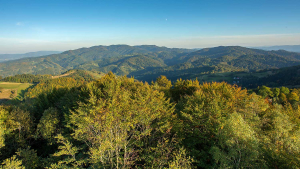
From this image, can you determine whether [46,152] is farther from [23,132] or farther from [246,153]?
[246,153]

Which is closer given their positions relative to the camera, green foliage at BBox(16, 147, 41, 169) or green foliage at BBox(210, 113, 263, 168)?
green foliage at BBox(210, 113, 263, 168)

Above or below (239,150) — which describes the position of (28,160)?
below

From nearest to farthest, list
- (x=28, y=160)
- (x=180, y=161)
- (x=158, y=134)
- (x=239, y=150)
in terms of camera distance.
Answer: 1. (x=180, y=161)
2. (x=239, y=150)
3. (x=158, y=134)
4. (x=28, y=160)

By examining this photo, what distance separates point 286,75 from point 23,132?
289 m

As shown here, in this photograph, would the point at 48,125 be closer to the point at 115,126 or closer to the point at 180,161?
the point at 115,126

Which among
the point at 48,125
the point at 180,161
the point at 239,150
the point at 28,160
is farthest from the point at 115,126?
the point at 48,125

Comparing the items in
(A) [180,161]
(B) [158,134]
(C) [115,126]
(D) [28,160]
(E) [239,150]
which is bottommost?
(D) [28,160]

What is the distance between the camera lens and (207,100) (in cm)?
2575

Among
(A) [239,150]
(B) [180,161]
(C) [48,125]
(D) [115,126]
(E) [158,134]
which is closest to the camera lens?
(B) [180,161]

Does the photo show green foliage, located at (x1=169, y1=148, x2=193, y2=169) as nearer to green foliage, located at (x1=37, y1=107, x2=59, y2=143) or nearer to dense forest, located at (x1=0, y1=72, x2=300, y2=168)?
dense forest, located at (x1=0, y1=72, x2=300, y2=168)

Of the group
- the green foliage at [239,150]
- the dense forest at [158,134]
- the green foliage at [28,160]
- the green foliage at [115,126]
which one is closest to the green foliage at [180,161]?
the dense forest at [158,134]

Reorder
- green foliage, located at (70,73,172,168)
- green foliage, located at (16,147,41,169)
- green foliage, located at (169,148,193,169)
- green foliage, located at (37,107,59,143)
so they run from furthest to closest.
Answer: green foliage, located at (37,107,59,143)
green foliage, located at (16,147,41,169)
green foliage, located at (70,73,172,168)
green foliage, located at (169,148,193,169)

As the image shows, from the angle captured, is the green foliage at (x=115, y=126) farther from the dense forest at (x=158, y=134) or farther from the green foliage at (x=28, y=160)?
the green foliage at (x=28, y=160)

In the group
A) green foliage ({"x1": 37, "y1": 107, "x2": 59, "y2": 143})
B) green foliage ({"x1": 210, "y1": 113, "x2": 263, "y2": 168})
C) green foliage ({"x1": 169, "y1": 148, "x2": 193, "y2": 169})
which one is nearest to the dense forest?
green foliage ({"x1": 210, "y1": 113, "x2": 263, "y2": 168})
